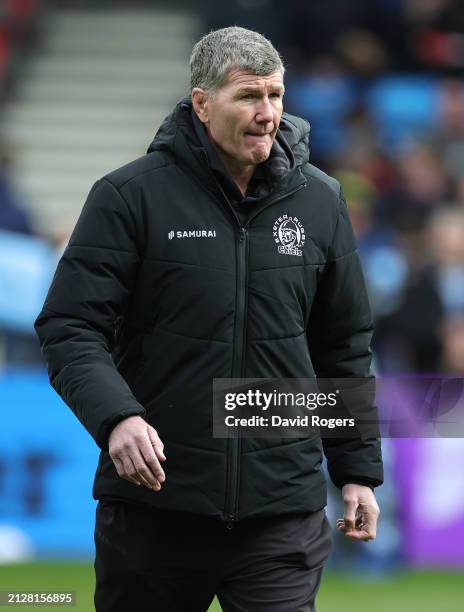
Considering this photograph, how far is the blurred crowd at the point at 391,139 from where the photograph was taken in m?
9.97

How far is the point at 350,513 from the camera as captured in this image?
13.3 feet

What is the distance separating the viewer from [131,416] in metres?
3.60

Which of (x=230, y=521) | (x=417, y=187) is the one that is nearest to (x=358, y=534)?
(x=230, y=521)

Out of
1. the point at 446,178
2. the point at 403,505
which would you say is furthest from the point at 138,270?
the point at 446,178

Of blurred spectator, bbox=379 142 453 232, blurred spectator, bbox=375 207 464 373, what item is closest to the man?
blurred spectator, bbox=375 207 464 373

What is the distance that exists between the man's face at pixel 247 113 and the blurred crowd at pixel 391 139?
571cm

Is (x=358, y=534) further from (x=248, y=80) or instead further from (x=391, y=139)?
(x=391, y=139)

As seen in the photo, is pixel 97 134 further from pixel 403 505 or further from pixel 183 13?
pixel 403 505

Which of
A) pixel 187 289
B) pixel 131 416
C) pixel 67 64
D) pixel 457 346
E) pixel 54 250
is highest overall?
pixel 67 64

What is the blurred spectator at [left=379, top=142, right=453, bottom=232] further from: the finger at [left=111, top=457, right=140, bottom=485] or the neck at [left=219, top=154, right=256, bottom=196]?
the finger at [left=111, top=457, right=140, bottom=485]

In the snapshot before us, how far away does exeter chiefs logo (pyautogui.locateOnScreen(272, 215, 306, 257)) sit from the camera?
3.93 meters

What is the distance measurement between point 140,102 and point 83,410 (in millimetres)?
11124

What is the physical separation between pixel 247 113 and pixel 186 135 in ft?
0.69

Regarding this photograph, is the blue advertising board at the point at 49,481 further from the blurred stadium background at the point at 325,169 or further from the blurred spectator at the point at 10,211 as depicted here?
the blurred spectator at the point at 10,211
